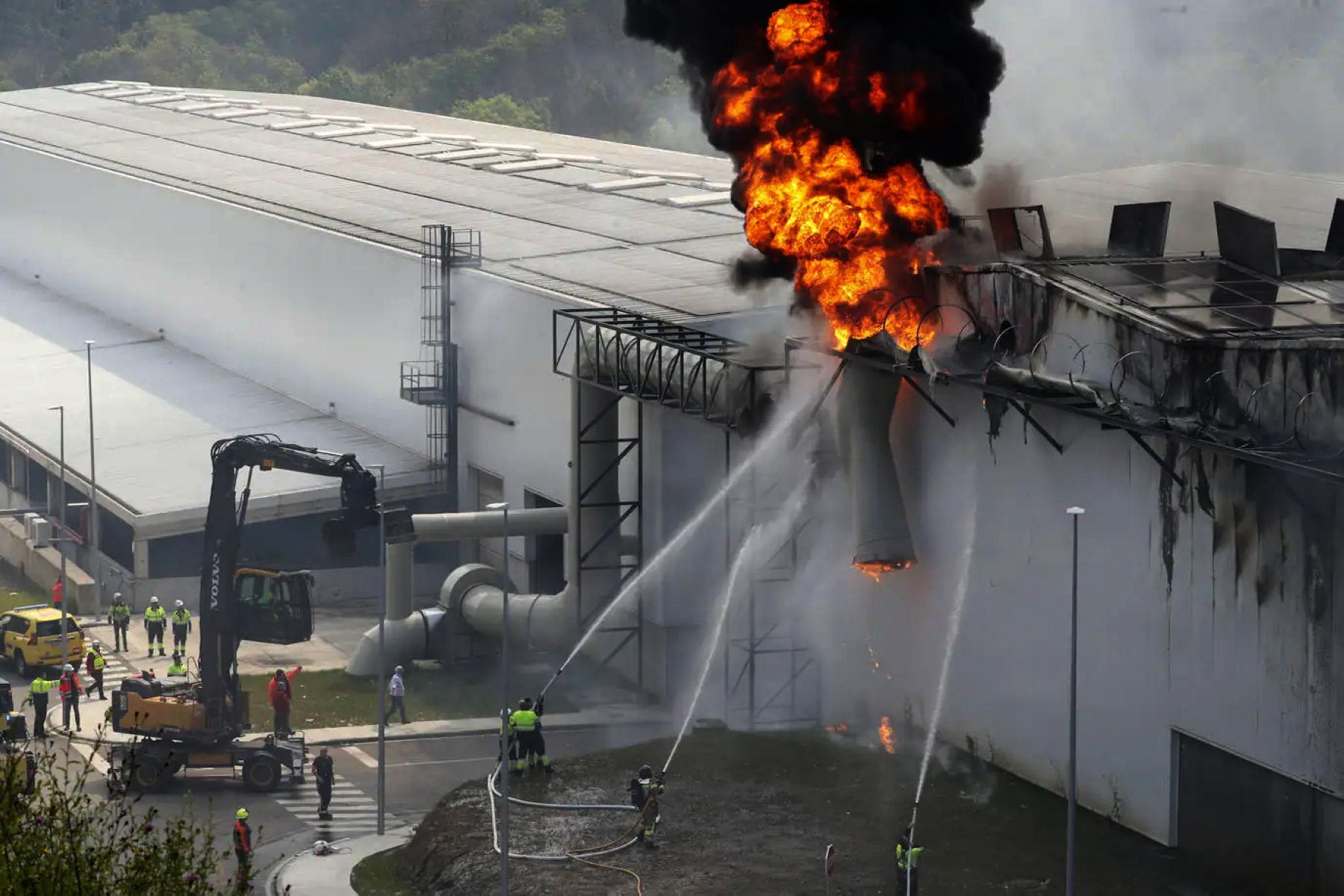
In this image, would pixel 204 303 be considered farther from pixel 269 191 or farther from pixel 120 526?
pixel 120 526

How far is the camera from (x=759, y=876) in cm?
3516

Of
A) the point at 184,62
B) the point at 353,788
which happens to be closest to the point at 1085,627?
the point at 353,788

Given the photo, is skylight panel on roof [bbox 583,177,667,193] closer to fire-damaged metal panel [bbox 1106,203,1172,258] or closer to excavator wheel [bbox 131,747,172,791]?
fire-damaged metal panel [bbox 1106,203,1172,258]

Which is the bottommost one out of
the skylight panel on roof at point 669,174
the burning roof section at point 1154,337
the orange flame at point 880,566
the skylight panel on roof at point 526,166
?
the orange flame at point 880,566

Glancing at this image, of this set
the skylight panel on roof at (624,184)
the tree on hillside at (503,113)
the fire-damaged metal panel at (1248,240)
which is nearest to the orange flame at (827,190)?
the fire-damaged metal panel at (1248,240)

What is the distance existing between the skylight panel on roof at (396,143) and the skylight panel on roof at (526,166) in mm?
8209

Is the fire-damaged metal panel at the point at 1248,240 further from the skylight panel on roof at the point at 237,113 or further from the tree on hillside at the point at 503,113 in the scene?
the tree on hillside at the point at 503,113

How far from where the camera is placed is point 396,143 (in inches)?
3580

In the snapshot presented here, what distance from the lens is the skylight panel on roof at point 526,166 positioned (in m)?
80.6

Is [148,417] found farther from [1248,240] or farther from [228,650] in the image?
[1248,240]

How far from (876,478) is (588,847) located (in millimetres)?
9393

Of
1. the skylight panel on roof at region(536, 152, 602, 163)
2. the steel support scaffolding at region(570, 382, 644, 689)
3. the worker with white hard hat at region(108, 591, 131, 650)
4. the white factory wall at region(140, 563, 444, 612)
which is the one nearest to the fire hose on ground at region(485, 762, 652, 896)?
the steel support scaffolding at region(570, 382, 644, 689)

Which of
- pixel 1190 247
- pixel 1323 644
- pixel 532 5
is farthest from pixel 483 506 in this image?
pixel 532 5

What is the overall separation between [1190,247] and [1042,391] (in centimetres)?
1038
